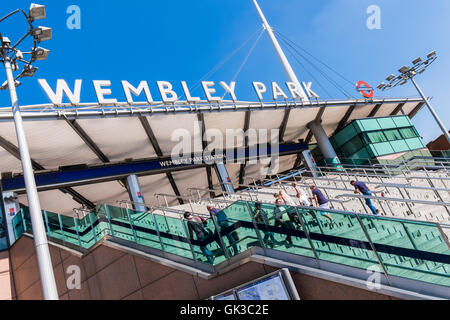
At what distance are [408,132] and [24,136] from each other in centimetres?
2932

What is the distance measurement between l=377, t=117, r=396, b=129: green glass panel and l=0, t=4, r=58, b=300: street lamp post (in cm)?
2600

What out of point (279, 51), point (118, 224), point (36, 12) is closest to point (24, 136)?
point (36, 12)

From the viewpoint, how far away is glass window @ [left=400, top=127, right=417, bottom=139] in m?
28.4

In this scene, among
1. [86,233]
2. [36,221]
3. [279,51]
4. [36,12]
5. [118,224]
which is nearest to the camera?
[36,221]

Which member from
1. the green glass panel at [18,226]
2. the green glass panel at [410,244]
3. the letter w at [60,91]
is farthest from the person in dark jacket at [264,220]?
the letter w at [60,91]

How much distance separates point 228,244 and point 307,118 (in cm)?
2116

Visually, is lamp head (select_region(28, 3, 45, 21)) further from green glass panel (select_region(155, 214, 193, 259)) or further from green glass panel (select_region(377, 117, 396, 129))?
green glass panel (select_region(377, 117, 396, 129))

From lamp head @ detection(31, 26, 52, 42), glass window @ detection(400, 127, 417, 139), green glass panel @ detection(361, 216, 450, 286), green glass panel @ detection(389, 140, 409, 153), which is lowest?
green glass panel @ detection(361, 216, 450, 286)

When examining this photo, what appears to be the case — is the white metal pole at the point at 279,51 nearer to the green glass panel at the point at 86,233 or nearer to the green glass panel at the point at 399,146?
the green glass panel at the point at 399,146

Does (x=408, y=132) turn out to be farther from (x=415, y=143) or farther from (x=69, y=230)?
(x=69, y=230)

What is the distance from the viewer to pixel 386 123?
28.1m

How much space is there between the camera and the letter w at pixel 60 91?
15852mm

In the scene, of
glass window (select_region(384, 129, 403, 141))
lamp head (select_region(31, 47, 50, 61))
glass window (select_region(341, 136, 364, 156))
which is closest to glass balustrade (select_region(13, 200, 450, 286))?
lamp head (select_region(31, 47, 50, 61))
